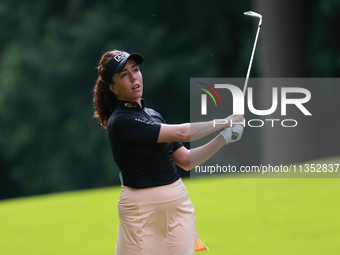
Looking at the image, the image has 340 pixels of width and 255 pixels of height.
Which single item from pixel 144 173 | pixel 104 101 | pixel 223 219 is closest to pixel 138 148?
pixel 144 173

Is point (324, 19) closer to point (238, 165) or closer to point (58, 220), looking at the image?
point (238, 165)

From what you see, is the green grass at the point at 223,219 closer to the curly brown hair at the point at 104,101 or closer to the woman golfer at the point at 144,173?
the woman golfer at the point at 144,173

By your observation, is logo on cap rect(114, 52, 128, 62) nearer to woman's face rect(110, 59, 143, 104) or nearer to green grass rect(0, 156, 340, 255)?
woman's face rect(110, 59, 143, 104)

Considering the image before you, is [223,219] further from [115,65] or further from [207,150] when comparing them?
[115,65]

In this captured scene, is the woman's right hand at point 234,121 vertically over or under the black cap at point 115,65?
under

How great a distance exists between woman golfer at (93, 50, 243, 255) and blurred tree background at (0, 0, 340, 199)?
7875 mm

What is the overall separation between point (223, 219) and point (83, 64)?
742 cm

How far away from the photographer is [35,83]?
11.0 m

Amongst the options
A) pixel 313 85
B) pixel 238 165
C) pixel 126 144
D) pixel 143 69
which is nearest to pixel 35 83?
pixel 143 69

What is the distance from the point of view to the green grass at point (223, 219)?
3.49 m

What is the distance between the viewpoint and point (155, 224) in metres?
2.12

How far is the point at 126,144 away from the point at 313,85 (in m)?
8.20

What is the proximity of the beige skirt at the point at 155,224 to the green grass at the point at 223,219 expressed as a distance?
1282 mm

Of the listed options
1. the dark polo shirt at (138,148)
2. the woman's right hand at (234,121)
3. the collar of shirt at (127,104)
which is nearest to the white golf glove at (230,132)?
the woman's right hand at (234,121)
